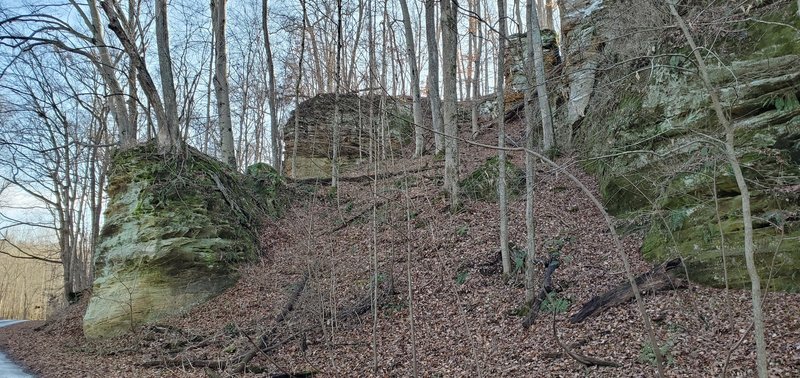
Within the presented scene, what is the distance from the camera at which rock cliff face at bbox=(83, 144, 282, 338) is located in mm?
9445

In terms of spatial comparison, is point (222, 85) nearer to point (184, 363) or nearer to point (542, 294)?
point (184, 363)

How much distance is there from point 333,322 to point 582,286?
12.5 feet

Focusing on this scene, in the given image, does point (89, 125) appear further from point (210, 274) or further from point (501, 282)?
point (501, 282)

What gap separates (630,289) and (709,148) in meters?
2.14

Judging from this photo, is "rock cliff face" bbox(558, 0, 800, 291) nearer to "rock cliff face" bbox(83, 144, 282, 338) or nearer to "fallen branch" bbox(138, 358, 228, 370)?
"fallen branch" bbox(138, 358, 228, 370)

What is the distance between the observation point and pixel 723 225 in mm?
5914

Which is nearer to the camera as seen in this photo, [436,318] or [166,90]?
[436,318]

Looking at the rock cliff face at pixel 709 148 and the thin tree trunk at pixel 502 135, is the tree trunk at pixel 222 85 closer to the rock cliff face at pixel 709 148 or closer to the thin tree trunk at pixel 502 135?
the thin tree trunk at pixel 502 135

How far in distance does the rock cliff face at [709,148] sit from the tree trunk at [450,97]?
9.73ft

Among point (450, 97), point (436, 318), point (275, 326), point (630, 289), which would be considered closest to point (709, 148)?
point (630, 289)

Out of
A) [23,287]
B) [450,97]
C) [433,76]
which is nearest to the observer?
[450,97]

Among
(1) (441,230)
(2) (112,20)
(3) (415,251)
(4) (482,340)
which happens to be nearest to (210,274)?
(3) (415,251)

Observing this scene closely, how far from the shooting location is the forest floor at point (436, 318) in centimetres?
472

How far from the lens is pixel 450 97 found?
30.2ft
